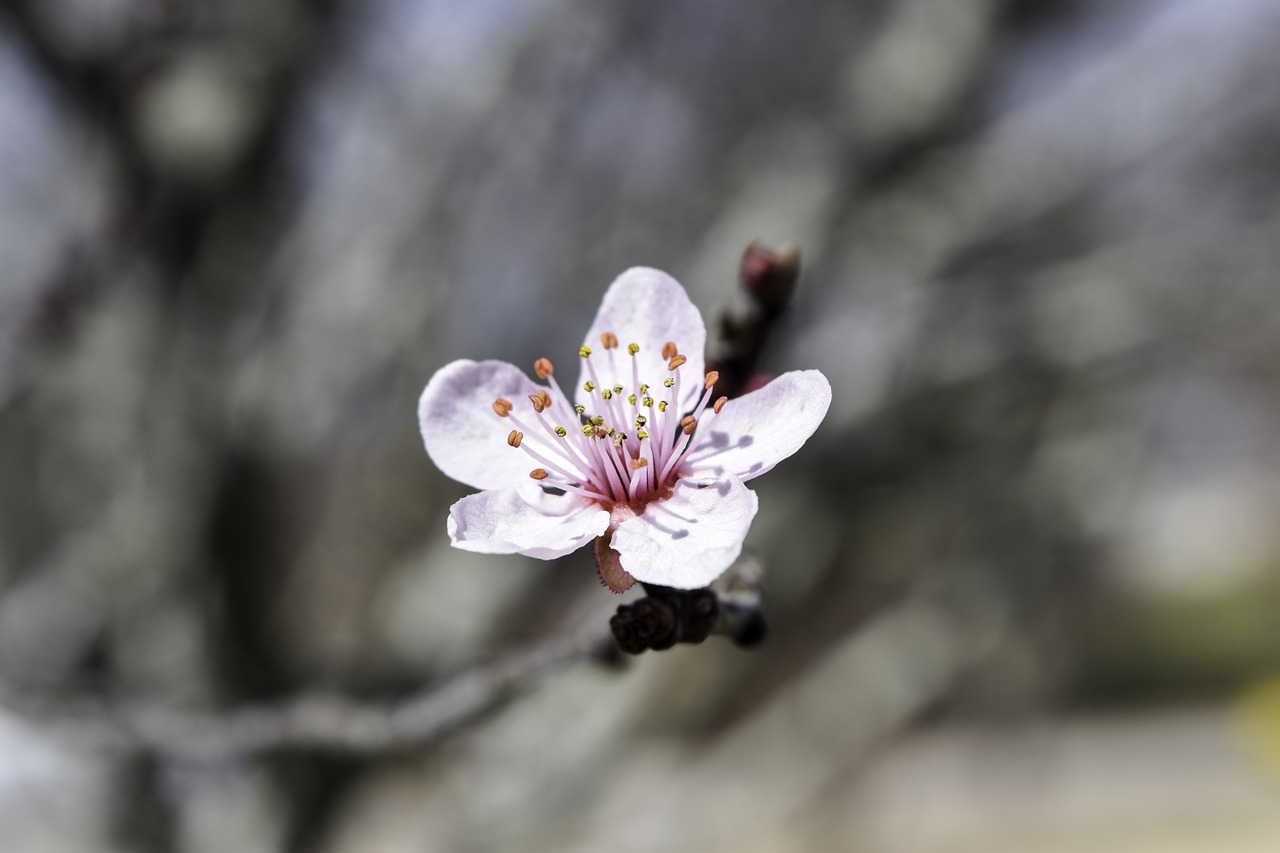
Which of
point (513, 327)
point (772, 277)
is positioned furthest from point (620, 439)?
point (513, 327)

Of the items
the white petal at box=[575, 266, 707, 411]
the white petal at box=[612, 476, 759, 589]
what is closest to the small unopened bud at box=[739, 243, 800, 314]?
the white petal at box=[575, 266, 707, 411]

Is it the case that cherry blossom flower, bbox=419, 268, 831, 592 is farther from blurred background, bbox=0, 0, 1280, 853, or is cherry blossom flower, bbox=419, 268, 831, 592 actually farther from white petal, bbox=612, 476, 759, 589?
blurred background, bbox=0, 0, 1280, 853

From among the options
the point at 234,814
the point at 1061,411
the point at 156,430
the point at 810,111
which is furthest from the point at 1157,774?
the point at 156,430

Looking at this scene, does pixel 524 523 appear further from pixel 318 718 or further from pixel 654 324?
pixel 318 718

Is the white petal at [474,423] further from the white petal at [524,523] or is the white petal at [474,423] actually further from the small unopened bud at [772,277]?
the small unopened bud at [772,277]

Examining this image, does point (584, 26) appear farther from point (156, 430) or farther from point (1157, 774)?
point (1157, 774)

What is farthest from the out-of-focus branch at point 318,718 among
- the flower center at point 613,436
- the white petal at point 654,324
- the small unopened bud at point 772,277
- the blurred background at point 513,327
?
the small unopened bud at point 772,277
